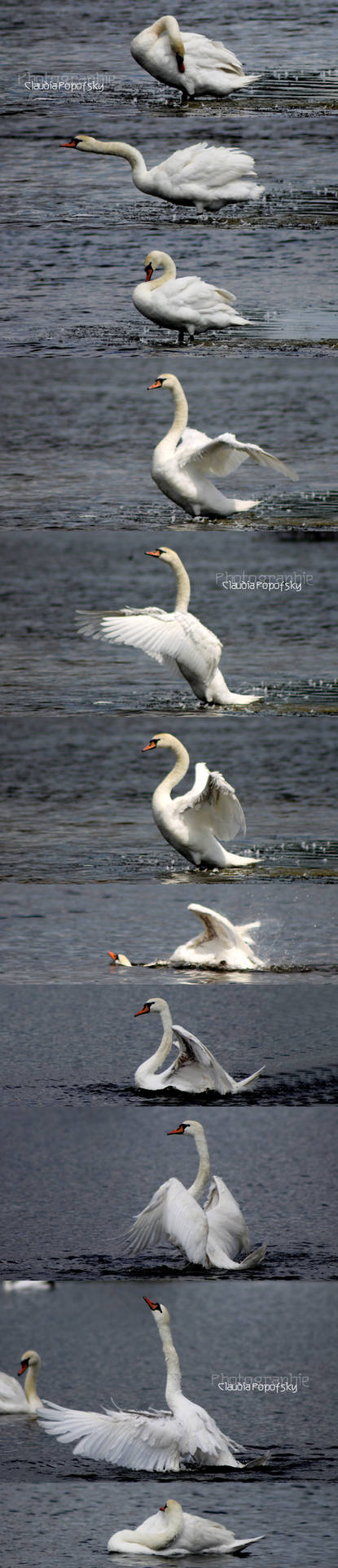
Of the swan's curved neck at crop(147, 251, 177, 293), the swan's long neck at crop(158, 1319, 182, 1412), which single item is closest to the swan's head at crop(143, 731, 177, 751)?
the swan's curved neck at crop(147, 251, 177, 293)

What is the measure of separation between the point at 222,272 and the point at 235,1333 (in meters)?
1.20

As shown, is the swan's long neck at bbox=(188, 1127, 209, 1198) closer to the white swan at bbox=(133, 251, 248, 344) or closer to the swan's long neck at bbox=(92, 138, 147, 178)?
the white swan at bbox=(133, 251, 248, 344)

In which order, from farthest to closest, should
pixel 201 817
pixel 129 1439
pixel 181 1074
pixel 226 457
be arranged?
pixel 226 457 → pixel 201 817 → pixel 181 1074 → pixel 129 1439

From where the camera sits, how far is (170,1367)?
2.16 m

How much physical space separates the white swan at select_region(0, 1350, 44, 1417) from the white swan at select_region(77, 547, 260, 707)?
0.75 m

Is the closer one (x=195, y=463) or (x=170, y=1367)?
(x=170, y=1367)

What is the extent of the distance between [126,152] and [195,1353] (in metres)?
1.37

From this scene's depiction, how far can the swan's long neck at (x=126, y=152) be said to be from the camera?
2.59 metres

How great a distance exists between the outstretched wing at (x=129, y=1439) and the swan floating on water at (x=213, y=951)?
49 cm

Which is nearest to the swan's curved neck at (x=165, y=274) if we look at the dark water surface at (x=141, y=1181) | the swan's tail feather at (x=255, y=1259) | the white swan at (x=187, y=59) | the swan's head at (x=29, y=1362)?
the white swan at (x=187, y=59)

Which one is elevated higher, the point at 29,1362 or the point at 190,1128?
the point at 190,1128

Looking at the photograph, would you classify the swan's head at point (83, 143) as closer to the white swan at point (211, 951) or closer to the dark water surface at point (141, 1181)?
the white swan at point (211, 951)

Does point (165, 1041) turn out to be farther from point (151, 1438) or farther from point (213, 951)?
point (151, 1438)

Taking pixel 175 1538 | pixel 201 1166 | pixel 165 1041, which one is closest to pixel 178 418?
pixel 165 1041
